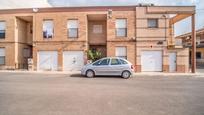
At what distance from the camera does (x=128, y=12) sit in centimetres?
2448

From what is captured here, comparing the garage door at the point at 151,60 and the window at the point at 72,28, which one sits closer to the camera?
the garage door at the point at 151,60

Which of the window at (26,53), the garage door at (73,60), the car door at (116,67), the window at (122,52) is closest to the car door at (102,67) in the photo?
the car door at (116,67)

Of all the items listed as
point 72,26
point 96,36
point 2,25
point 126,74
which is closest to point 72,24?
point 72,26

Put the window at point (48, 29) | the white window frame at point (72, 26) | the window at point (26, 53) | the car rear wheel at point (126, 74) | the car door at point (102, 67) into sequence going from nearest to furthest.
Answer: the car rear wheel at point (126, 74)
the car door at point (102, 67)
the white window frame at point (72, 26)
the window at point (48, 29)
the window at point (26, 53)

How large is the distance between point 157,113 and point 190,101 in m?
2.47

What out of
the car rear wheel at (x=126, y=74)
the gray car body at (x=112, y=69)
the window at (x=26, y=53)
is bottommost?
the car rear wheel at (x=126, y=74)

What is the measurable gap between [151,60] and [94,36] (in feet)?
22.1

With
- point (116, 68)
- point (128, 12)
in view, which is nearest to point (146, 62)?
point (128, 12)

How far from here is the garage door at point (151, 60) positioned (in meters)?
24.1

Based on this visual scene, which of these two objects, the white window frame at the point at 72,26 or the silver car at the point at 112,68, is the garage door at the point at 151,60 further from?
the white window frame at the point at 72,26

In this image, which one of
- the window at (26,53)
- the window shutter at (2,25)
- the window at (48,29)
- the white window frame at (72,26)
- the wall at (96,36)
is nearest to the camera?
the white window frame at (72,26)

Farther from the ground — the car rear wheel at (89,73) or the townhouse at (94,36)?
the townhouse at (94,36)

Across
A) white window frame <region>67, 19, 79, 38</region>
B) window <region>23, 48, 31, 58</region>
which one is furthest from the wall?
window <region>23, 48, 31, 58</region>

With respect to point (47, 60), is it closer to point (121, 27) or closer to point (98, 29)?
point (98, 29)
